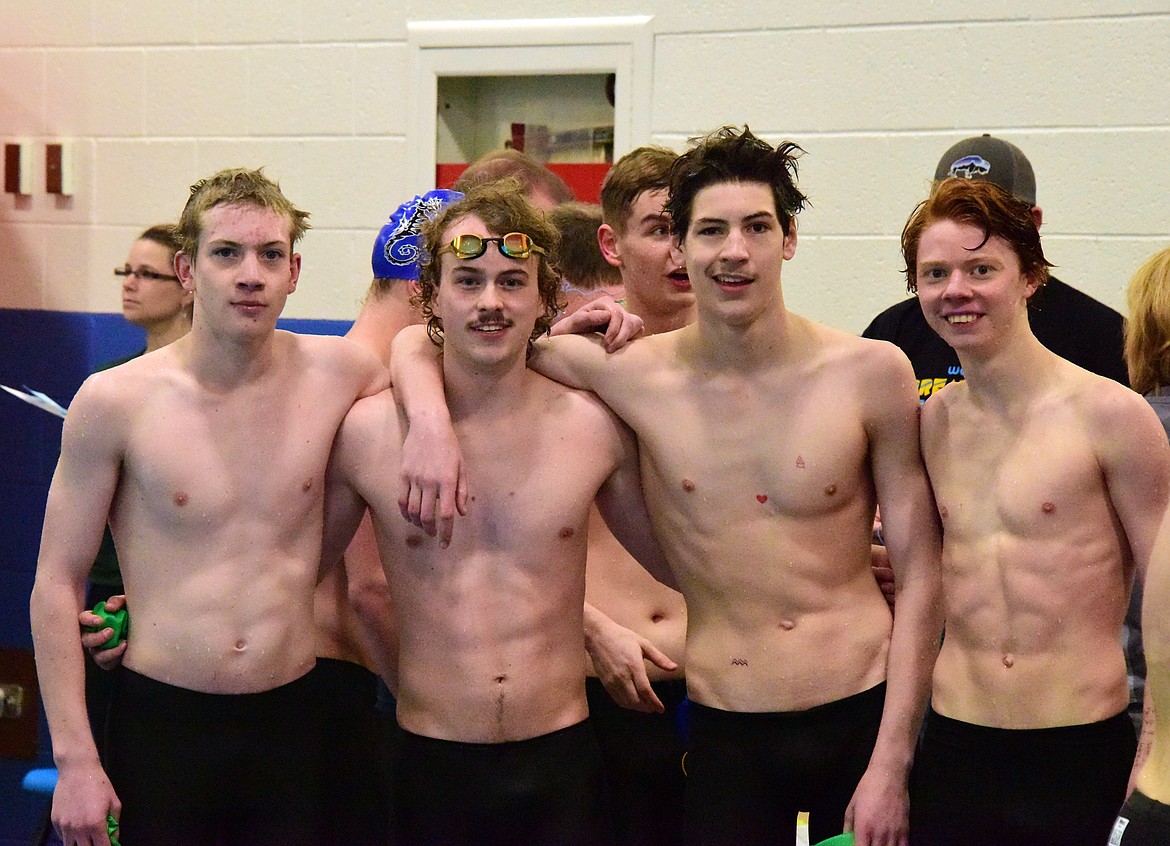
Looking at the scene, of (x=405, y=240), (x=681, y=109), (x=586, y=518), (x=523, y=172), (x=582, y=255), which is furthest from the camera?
(x=681, y=109)

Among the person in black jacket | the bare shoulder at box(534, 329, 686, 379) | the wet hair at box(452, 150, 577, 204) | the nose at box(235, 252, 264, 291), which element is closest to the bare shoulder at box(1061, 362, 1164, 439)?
the bare shoulder at box(534, 329, 686, 379)

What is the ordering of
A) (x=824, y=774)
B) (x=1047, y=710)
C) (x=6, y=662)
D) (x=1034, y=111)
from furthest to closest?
(x=6, y=662), (x=1034, y=111), (x=824, y=774), (x=1047, y=710)

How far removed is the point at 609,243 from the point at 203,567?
1.41m

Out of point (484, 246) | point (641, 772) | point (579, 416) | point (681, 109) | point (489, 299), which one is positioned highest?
point (681, 109)

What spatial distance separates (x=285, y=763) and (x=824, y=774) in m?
1.10

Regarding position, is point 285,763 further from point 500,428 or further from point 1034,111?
point 1034,111

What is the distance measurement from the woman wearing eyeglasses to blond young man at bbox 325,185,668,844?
2173 mm

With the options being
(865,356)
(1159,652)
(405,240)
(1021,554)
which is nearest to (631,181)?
(405,240)

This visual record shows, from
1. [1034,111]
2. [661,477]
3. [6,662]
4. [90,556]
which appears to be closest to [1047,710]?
[661,477]

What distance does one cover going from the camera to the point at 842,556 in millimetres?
2568

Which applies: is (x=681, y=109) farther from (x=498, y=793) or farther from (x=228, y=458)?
(x=498, y=793)

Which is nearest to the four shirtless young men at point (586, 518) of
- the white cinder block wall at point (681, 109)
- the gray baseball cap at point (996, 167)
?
the gray baseball cap at point (996, 167)

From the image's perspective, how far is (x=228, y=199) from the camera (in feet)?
8.66

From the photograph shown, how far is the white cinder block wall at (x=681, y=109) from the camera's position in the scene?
4.10 metres
